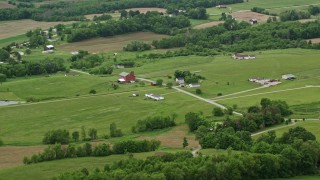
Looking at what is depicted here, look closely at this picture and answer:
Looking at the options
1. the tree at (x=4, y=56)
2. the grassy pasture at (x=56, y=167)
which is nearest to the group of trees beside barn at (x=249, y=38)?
the tree at (x=4, y=56)

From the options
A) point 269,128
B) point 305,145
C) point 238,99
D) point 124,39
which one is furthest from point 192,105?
point 124,39

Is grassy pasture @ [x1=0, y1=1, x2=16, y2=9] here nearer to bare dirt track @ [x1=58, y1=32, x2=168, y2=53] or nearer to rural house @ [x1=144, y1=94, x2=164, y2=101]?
bare dirt track @ [x1=58, y1=32, x2=168, y2=53]

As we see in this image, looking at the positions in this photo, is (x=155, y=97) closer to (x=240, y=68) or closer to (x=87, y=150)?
(x=240, y=68)

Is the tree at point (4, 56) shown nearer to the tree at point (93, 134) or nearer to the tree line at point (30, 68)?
the tree line at point (30, 68)

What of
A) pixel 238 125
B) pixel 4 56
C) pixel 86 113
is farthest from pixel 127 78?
pixel 238 125

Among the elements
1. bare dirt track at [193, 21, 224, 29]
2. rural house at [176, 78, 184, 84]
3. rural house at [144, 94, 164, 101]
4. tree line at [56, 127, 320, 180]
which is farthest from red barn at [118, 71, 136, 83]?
bare dirt track at [193, 21, 224, 29]
